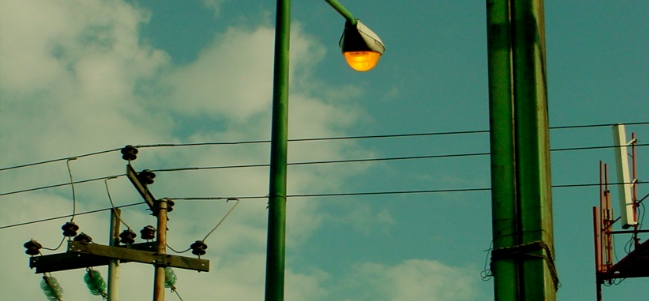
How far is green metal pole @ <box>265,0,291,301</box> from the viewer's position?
925cm

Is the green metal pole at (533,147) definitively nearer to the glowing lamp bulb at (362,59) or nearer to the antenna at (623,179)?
the glowing lamp bulb at (362,59)

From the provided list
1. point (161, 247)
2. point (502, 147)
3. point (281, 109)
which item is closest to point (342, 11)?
point (281, 109)

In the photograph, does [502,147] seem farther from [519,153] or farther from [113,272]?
[113,272]

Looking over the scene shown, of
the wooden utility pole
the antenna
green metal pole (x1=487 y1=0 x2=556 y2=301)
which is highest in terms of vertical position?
the antenna

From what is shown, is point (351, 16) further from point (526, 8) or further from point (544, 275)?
point (544, 275)

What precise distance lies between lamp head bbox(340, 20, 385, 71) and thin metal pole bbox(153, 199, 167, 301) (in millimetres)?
7837

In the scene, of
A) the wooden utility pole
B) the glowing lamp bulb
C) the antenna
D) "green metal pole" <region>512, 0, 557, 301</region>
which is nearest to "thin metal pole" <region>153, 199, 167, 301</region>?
the wooden utility pole

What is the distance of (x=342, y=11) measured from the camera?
11.2 meters

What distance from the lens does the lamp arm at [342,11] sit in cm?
1108

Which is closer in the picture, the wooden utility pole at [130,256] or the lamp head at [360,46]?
the lamp head at [360,46]

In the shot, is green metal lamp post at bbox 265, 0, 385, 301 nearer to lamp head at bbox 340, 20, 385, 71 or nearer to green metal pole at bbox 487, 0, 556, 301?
lamp head at bbox 340, 20, 385, 71

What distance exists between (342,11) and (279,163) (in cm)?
205

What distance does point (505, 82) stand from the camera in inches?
352

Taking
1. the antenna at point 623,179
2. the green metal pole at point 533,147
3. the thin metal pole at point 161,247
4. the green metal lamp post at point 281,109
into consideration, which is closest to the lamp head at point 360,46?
the green metal lamp post at point 281,109
